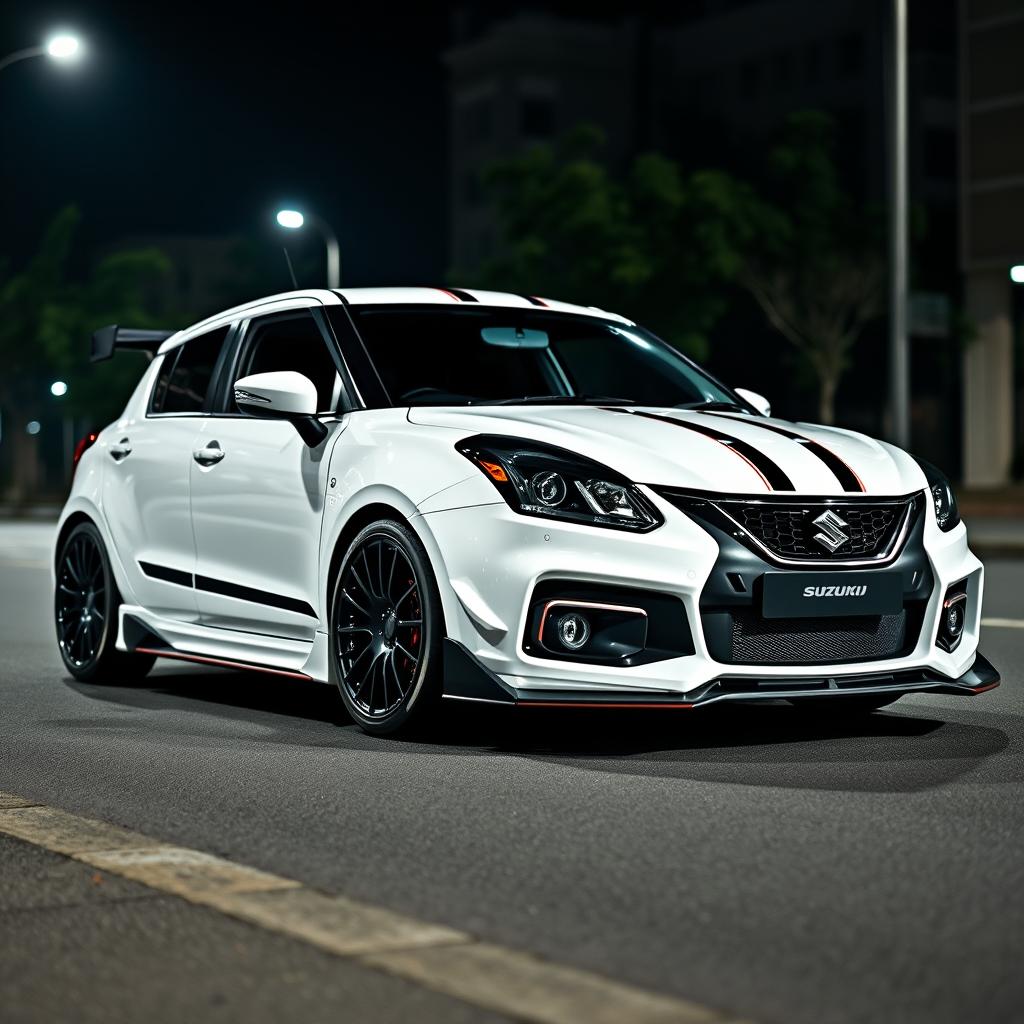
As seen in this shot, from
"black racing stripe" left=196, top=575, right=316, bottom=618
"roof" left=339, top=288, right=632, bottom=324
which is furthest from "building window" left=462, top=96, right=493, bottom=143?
"black racing stripe" left=196, top=575, right=316, bottom=618

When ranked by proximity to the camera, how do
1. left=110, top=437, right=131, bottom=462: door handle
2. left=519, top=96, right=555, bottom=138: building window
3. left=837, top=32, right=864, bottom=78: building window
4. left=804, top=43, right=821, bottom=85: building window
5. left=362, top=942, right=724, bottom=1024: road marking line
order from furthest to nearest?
left=519, top=96, right=555, bottom=138: building window < left=804, top=43, right=821, bottom=85: building window < left=837, top=32, right=864, bottom=78: building window < left=110, top=437, right=131, bottom=462: door handle < left=362, top=942, right=724, bottom=1024: road marking line

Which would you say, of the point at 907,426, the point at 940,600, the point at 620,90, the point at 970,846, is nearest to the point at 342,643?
the point at 940,600

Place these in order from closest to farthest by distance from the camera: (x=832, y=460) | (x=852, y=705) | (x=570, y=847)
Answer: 1. (x=570, y=847)
2. (x=832, y=460)
3. (x=852, y=705)

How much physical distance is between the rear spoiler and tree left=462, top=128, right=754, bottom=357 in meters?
34.3

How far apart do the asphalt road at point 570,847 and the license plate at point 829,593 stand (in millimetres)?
506

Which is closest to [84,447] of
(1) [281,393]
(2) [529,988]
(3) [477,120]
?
(1) [281,393]

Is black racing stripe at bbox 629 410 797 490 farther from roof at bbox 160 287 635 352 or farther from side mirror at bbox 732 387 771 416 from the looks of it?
roof at bbox 160 287 635 352

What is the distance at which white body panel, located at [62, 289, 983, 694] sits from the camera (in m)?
6.88

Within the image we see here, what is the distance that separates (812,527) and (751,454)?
1.12 feet

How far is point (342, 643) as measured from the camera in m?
7.75

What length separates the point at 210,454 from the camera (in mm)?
8695

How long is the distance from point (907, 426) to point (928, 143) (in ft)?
175

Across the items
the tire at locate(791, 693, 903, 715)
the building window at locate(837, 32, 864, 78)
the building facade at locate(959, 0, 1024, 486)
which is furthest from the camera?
the building window at locate(837, 32, 864, 78)

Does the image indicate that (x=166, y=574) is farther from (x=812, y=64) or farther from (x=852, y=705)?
(x=812, y=64)
